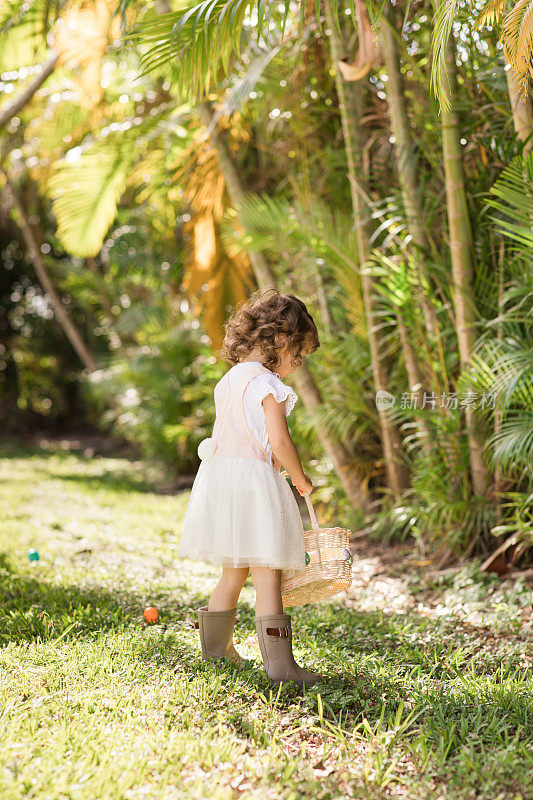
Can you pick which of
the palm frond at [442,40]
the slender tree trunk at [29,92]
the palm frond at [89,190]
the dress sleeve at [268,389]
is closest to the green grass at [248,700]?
the dress sleeve at [268,389]

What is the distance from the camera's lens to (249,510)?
2613 mm

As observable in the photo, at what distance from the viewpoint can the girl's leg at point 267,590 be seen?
267 cm

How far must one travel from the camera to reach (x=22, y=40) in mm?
6980

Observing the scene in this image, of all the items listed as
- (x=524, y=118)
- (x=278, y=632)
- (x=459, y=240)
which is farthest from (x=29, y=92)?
(x=278, y=632)

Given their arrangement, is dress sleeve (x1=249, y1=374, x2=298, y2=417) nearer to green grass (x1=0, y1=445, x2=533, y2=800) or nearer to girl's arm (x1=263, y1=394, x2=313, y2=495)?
girl's arm (x1=263, y1=394, x2=313, y2=495)

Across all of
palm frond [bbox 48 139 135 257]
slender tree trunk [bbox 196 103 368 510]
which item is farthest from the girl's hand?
palm frond [bbox 48 139 135 257]

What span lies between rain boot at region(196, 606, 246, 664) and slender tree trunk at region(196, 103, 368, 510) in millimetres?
2466

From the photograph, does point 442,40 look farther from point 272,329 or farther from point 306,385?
point 306,385

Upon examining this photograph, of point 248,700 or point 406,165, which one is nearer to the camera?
point 248,700

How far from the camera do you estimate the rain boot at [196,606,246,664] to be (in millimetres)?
2764

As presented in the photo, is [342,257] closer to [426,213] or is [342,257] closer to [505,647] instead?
[426,213]

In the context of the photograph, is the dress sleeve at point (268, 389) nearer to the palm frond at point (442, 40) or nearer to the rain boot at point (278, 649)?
the rain boot at point (278, 649)

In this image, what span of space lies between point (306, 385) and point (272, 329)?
2.57 metres

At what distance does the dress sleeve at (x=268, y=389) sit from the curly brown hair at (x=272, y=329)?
0.49 ft
